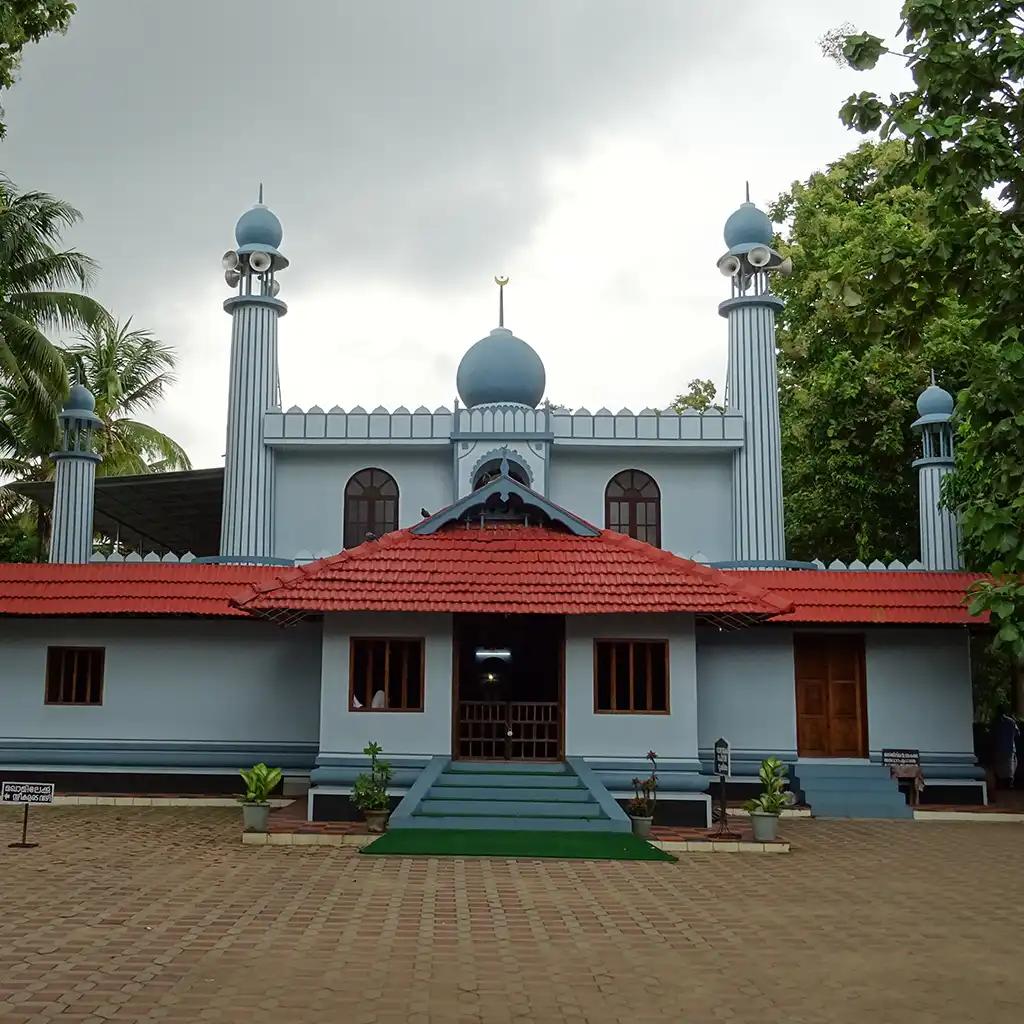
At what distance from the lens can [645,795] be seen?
1414 centimetres

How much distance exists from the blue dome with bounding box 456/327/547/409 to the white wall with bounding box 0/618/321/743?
19.6ft

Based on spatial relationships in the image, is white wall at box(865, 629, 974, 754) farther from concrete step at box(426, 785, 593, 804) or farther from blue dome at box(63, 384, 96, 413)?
blue dome at box(63, 384, 96, 413)

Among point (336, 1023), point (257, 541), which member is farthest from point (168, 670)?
point (336, 1023)

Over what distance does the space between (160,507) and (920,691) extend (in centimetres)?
1484

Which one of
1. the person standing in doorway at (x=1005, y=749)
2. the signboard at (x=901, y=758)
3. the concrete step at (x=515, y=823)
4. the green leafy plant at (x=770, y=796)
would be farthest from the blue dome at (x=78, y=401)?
the person standing in doorway at (x=1005, y=749)

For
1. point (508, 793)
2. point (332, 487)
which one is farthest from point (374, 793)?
point (332, 487)

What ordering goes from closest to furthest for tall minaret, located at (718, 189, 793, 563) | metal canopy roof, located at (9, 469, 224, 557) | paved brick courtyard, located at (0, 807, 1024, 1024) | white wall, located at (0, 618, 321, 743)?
paved brick courtyard, located at (0, 807, 1024, 1024) < white wall, located at (0, 618, 321, 743) < tall minaret, located at (718, 189, 793, 563) < metal canopy roof, located at (9, 469, 224, 557)

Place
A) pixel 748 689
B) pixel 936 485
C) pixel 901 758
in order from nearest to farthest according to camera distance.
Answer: pixel 901 758, pixel 748 689, pixel 936 485

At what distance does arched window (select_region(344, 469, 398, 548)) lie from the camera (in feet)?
69.4

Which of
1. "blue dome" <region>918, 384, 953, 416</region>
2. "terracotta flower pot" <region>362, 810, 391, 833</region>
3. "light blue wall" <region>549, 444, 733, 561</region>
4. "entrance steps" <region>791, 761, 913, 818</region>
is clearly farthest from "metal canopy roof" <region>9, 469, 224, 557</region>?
"blue dome" <region>918, 384, 953, 416</region>

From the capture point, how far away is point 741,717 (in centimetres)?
1731

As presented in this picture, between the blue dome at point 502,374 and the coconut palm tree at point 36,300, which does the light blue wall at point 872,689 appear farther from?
the coconut palm tree at point 36,300

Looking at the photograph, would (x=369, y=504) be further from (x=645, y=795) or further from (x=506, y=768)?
(x=645, y=795)

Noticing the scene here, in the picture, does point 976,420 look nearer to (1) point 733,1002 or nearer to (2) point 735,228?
(1) point 733,1002
